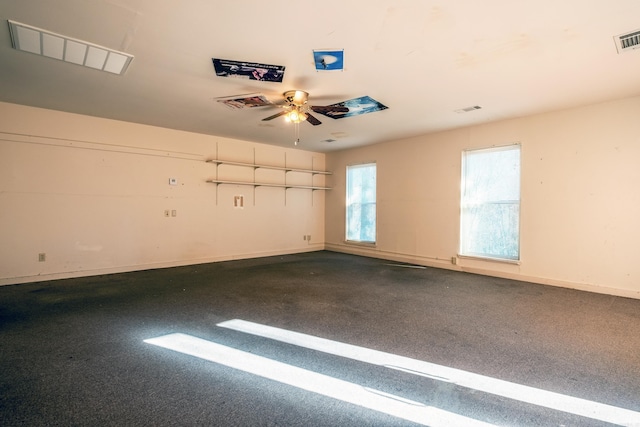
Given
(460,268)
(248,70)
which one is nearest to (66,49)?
(248,70)

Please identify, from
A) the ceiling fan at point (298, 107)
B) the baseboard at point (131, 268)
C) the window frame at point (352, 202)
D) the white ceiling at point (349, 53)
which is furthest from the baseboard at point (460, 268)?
the ceiling fan at point (298, 107)

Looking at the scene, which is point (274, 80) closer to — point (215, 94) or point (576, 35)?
point (215, 94)

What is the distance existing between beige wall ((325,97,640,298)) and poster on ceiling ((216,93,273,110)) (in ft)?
11.8

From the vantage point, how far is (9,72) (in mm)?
3387

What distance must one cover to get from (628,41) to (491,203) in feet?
9.68

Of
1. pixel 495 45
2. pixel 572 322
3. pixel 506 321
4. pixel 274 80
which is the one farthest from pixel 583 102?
pixel 274 80

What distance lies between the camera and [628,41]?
266 cm

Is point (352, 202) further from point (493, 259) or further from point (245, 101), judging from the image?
point (245, 101)

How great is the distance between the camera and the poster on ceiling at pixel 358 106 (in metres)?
4.13

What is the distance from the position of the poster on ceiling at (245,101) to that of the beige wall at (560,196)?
11.8 feet

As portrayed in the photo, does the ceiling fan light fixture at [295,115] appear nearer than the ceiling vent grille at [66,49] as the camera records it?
No

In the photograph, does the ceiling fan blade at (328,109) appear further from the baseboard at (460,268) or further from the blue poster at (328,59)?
the baseboard at (460,268)

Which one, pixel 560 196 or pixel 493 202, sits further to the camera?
pixel 493 202

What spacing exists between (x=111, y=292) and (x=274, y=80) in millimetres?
3593
